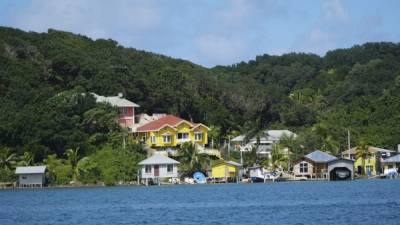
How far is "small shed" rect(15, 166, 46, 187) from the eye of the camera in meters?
71.4

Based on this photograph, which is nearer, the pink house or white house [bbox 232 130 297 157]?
the pink house

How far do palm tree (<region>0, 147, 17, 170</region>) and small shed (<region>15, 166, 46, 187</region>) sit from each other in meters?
1.11

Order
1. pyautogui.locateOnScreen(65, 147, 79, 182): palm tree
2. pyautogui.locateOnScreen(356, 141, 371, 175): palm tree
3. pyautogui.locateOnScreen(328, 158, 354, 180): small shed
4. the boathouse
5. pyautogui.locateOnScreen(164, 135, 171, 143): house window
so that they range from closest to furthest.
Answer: pyautogui.locateOnScreen(65, 147, 79, 182): palm tree, pyautogui.locateOnScreen(328, 158, 354, 180): small shed, the boathouse, pyautogui.locateOnScreen(356, 141, 371, 175): palm tree, pyautogui.locateOnScreen(164, 135, 171, 143): house window

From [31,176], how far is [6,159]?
94.1 inches

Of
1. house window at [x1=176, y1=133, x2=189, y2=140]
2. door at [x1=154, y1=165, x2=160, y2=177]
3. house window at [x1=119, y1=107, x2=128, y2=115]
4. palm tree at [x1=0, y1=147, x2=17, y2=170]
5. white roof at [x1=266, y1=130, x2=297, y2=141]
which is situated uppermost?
house window at [x1=119, y1=107, x2=128, y2=115]

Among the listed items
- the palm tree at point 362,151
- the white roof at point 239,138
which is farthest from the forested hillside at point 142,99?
the palm tree at point 362,151

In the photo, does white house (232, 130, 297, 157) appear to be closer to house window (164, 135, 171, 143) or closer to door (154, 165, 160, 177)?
house window (164, 135, 171, 143)

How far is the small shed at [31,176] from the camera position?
71.4 meters

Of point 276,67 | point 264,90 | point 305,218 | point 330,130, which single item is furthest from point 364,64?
point 305,218

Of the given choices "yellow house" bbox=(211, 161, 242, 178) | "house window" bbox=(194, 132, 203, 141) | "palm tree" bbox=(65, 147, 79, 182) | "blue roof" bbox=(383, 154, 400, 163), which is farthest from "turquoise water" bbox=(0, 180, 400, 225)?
"house window" bbox=(194, 132, 203, 141)

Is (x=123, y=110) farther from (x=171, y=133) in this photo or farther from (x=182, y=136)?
(x=182, y=136)

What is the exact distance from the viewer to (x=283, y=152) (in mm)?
83750

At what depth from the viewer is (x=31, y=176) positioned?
239 ft

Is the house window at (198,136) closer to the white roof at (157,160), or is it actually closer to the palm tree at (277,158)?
the palm tree at (277,158)
